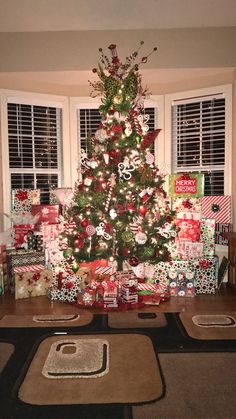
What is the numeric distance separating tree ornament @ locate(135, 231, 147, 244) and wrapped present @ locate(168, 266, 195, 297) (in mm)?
701

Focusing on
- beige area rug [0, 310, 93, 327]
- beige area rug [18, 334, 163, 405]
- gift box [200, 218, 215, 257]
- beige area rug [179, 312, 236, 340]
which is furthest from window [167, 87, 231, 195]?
beige area rug [18, 334, 163, 405]

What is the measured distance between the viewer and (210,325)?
3.28 metres

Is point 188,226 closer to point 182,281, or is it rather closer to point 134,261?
point 182,281

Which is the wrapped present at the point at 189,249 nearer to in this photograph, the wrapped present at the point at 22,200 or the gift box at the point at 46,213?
the gift box at the point at 46,213

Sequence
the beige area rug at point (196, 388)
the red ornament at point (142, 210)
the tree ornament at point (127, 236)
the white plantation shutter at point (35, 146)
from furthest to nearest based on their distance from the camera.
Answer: the white plantation shutter at point (35, 146), the red ornament at point (142, 210), the tree ornament at point (127, 236), the beige area rug at point (196, 388)

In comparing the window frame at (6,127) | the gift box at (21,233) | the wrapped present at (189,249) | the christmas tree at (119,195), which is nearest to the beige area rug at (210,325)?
the christmas tree at (119,195)

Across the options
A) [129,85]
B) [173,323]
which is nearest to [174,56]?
[129,85]

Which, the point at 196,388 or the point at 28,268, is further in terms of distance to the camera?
the point at 28,268

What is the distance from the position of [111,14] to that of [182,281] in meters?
3.25

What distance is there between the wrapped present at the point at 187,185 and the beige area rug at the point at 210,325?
156cm

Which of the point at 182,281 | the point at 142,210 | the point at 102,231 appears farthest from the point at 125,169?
the point at 182,281

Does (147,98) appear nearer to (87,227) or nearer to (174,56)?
Answer: (174,56)

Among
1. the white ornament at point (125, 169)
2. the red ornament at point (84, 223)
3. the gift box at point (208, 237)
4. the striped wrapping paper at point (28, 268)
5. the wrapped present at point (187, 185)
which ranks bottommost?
the striped wrapping paper at point (28, 268)

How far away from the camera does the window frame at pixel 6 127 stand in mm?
4777
